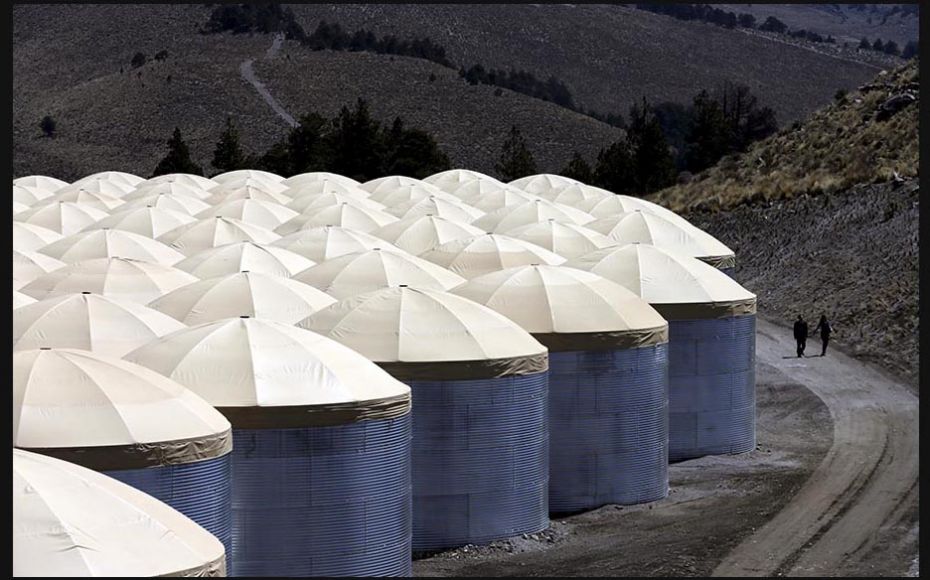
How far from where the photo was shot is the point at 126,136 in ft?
505

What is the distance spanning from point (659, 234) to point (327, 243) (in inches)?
445

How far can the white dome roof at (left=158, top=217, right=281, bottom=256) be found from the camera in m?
51.6

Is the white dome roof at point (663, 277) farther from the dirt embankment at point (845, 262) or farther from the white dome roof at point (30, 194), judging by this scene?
the white dome roof at point (30, 194)

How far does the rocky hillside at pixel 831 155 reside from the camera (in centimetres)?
7481

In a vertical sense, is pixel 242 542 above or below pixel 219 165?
below

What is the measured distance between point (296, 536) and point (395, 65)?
15135cm

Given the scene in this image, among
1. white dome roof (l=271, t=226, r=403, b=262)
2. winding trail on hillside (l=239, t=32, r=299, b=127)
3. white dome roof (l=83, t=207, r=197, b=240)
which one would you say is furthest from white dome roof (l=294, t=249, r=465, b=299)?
winding trail on hillside (l=239, t=32, r=299, b=127)

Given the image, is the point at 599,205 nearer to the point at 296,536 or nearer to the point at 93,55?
the point at 296,536

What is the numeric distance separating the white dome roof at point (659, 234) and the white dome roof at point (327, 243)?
9.16 meters

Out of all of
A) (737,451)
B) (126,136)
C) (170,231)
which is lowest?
(737,451)

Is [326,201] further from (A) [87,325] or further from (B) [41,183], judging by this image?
(A) [87,325]

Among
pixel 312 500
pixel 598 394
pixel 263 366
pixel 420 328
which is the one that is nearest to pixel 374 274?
pixel 598 394

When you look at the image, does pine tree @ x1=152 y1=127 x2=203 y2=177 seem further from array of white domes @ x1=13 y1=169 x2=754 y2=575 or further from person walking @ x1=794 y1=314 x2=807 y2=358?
person walking @ x1=794 y1=314 x2=807 y2=358

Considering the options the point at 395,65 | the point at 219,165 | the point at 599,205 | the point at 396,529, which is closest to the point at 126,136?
the point at 395,65
